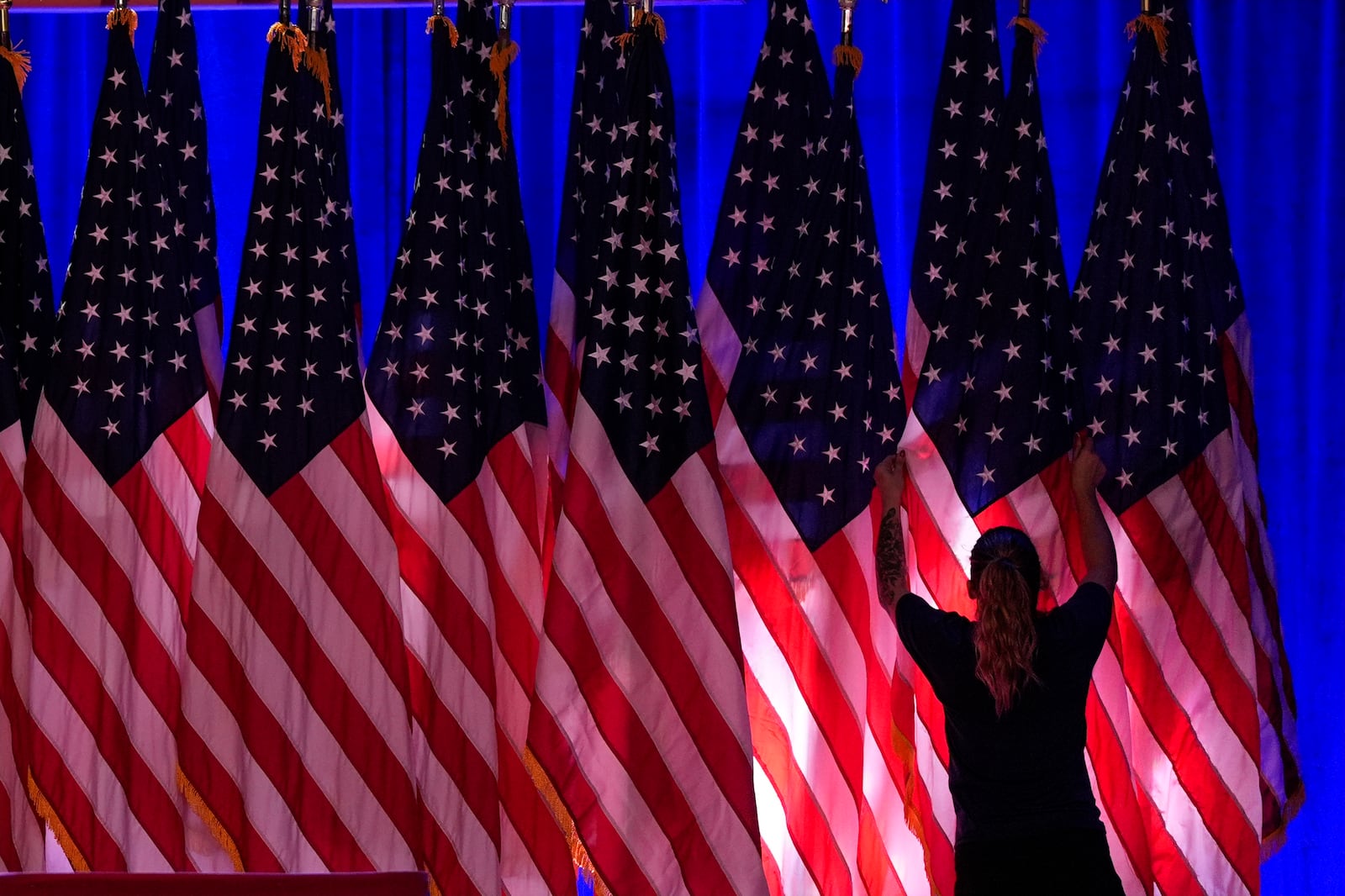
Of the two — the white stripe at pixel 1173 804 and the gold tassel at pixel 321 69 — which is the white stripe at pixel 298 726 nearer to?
the gold tassel at pixel 321 69

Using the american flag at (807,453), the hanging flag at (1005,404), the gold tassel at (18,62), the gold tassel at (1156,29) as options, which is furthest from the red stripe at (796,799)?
the gold tassel at (18,62)

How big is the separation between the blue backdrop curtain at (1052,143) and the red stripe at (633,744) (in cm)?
136

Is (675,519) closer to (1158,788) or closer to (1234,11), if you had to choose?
(1158,788)

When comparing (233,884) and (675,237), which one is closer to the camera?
(233,884)

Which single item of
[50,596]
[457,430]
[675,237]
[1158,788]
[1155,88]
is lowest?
[1158,788]

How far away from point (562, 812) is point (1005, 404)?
1824 mm

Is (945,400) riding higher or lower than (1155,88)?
lower

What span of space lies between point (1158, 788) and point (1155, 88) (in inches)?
85.4

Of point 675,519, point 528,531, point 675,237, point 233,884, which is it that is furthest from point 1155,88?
point 233,884

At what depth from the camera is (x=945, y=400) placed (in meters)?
4.80

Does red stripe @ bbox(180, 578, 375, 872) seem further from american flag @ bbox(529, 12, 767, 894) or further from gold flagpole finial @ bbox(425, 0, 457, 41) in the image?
gold flagpole finial @ bbox(425, 0, 457, 41)

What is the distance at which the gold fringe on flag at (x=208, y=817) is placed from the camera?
4598 mm

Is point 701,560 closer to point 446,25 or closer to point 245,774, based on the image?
point 245,774

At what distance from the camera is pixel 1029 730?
4176 millimetres
